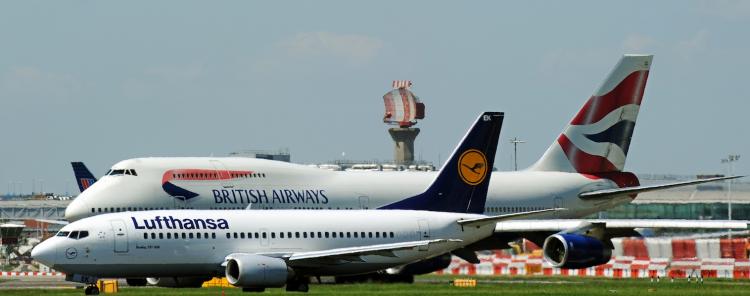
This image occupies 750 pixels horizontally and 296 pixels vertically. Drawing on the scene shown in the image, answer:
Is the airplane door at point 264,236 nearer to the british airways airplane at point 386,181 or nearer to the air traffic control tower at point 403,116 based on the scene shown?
the british airways airplane at point 386,181

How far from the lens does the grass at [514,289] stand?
45031mm

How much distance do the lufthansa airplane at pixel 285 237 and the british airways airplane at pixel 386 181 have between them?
1637 millimetres

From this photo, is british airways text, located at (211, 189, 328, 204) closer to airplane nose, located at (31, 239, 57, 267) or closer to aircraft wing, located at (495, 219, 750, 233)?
aircraft wing, located at (495, 219, 750, 233)

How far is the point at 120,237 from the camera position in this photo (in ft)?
143

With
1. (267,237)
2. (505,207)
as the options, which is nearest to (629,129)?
(505,207)

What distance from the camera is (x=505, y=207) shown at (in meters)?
64.1

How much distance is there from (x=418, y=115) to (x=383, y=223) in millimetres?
120700

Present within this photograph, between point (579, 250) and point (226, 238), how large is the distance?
14.4m

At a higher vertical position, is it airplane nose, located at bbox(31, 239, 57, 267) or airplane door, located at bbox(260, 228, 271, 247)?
airplane door, located at bbox(260, 228, 271, 247)

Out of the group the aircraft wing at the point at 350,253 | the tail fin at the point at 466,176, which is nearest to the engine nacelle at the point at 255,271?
the aircraft wing at the point at 350,253

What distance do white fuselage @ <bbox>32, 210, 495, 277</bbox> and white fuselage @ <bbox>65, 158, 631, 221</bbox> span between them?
1140 cm

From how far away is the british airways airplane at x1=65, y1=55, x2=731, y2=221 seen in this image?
5856 centimetres

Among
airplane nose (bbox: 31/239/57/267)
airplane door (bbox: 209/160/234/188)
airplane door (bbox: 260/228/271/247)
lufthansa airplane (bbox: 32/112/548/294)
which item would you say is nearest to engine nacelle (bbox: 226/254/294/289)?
lufthansa airplane (bbox: 32/112/548/294)

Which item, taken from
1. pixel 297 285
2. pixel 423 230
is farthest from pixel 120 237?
pixel 423 230
